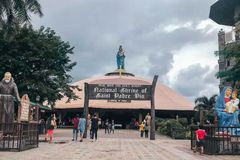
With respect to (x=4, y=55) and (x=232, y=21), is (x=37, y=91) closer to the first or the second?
(x=4, y=55)

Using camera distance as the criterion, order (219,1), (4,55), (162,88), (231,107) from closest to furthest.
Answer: (231,107), (4,55), (219,1), (162,88)

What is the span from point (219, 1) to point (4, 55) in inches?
762

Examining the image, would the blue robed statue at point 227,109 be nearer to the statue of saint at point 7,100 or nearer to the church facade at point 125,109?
the statue of saint at point 7,100

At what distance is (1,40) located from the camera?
24.9 meters

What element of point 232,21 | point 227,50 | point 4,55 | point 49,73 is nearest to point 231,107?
point 227,50

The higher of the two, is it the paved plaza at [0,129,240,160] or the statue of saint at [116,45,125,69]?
the statue of saint at [116,45,125,69]

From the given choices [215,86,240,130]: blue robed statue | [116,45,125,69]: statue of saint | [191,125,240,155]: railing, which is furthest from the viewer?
[116,45,125,69]: statue of saint

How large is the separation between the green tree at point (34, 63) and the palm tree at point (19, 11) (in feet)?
7.36

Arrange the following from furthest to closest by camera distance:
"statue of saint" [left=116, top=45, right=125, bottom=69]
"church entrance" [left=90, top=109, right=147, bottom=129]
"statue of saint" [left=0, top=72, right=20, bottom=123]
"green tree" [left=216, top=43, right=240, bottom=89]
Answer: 1. "statue of saint" [left=116, top=45, right=125, bottom=69]
2. "church entrance" [left=90, top=109, right=147, bottom=129]
3. "green tree" [left=216, top=43, right=240, bottom=89]
4. "statue of saint" [left=0, top=72, right=20, bottom=123]

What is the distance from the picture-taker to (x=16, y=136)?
541 inches

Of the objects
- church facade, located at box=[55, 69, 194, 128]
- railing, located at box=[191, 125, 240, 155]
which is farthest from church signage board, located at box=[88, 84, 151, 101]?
church facade, located at box=[55, 69, 194, 128]

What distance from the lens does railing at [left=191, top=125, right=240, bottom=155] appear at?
43.7 feet

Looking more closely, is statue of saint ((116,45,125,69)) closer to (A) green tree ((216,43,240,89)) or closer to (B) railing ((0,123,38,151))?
(A) green tree ((216,43,240,89))

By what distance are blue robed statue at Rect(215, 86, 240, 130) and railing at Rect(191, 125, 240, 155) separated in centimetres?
151
